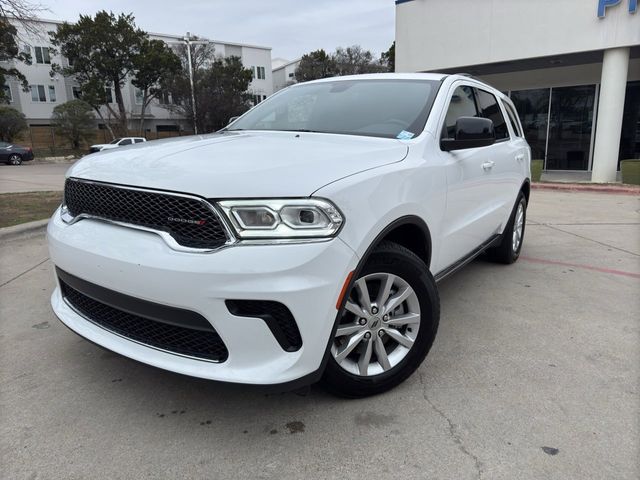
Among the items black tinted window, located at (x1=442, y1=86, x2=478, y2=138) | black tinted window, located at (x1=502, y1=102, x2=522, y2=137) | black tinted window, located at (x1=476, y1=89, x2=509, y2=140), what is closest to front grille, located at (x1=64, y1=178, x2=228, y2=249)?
black tinted window, located at (x1=442, y1=86, x2=478, y2=138)

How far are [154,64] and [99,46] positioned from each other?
4.38m

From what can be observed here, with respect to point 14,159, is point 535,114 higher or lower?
higher

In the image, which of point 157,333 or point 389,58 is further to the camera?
point 389,58

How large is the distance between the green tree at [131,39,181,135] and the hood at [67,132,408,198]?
40.3 m

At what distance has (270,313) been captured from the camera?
1.98 meters

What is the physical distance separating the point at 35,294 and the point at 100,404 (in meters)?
2.18

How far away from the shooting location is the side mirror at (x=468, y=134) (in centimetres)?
297

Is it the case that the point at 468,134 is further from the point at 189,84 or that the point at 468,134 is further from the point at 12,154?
the point at 189,84

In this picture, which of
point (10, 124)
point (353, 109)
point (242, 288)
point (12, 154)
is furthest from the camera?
point (10, 124)

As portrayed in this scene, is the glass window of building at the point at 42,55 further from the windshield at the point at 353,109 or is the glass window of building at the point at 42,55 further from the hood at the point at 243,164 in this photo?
the hood at the point at 243,164

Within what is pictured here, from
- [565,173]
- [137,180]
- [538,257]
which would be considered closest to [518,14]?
[565,173]

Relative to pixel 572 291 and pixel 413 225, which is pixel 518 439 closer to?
pixel 413 225

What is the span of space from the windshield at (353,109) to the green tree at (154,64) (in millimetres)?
39102

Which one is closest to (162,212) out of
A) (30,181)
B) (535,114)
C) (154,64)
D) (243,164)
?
(243,164)
